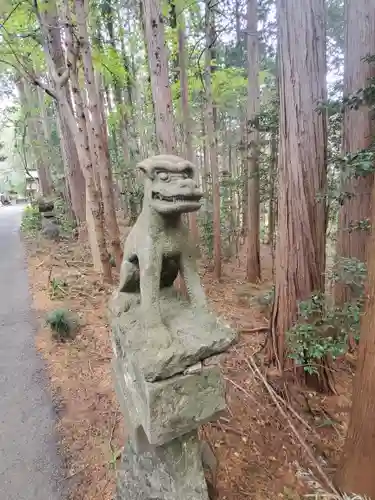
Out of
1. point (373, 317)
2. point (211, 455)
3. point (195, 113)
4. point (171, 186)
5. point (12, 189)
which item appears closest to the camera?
point (171, 186)

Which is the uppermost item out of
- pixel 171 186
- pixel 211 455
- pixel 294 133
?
pixel 294 133

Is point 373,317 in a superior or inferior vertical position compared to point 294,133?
inferior

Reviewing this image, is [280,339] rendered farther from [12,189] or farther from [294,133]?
[12,189]

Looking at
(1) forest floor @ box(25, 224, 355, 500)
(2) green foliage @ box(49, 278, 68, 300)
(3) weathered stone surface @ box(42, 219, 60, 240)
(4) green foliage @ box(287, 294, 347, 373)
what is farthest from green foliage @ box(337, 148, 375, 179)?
(3) weathered stone surface @ box(42, 219, 60, 240)

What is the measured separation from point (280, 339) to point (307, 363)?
0.70 metres

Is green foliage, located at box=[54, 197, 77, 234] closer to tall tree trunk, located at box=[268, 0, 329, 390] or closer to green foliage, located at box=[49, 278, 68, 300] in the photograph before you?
green foliage, located at box=[49, 278, 68, 300]

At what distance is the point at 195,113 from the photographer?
13.6m

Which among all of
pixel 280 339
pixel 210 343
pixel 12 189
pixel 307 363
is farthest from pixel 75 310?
pixel 12 189

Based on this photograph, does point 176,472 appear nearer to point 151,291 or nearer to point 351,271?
point 151,291

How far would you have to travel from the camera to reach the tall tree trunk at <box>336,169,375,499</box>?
A: 1.87 m

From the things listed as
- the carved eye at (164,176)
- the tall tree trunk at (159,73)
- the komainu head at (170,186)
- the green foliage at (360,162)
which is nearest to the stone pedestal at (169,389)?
the komainu head at (170,186)

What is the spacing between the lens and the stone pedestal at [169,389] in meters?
1.58

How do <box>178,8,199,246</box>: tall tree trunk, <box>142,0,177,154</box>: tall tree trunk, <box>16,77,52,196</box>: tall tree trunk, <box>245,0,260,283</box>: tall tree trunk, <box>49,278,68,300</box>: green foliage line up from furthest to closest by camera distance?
1. <box>16,77,52,196</box>: tall tree trunk
2. <box>245,0,260,283</box>: tall tree trunk
3. <box>178,8,199,246</box>: tall tree trunk
4. <box>49,278,68,300</box>: green foliage
5. <box>142,0,177,154</box>: tall tree trunk

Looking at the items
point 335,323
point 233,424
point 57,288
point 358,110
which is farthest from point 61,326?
point 358,110
